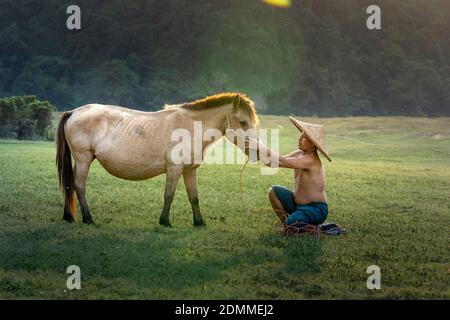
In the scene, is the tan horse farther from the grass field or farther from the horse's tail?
the grass field

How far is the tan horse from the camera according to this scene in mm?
8734

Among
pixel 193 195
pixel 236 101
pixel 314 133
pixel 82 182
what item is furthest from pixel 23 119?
pixel 314 133

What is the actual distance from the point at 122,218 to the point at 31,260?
258cm

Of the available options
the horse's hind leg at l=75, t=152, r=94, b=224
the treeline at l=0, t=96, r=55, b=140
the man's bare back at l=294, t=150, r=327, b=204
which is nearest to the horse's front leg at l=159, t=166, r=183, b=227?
the horse's hind leg at l=75, t=152, r=94, b=224

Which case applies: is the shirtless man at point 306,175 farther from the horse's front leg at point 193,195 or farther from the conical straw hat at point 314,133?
the horse's front leg at point 193,195

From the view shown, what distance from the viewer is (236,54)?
6425 cm

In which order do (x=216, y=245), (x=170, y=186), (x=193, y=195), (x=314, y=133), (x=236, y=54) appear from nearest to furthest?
(x=216, y=245)
(x=314, y=133)
(x=170, y=186)
(x=193, y=195)
(x=236, y=54)

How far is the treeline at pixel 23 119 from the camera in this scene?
29.6m

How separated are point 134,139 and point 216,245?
2112 mm

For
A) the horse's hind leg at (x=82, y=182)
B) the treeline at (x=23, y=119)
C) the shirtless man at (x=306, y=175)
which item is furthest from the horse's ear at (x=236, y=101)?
the treeline at (x=23, y=119)

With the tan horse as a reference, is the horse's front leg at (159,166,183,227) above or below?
below

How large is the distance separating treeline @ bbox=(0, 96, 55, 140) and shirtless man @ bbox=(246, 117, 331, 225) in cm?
2348

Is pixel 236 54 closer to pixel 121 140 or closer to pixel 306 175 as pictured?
pixel 121 140

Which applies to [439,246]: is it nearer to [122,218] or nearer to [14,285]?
[122,218]
